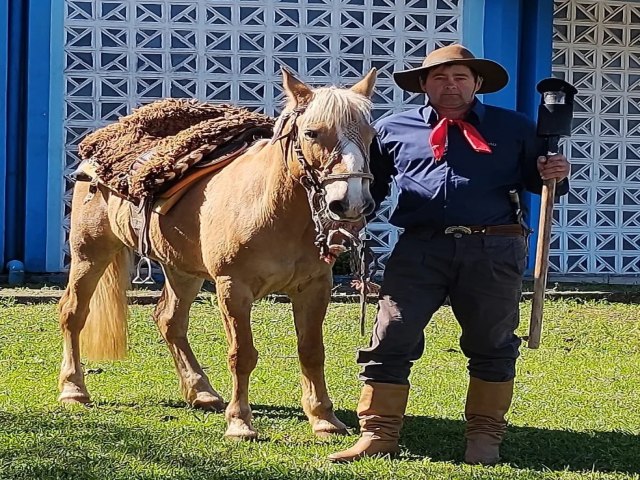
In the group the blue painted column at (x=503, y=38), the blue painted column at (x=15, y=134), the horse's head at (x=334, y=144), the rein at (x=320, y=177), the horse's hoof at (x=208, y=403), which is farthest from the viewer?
the blue painted column at (x=503, y=38)

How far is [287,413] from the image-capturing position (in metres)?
5.99

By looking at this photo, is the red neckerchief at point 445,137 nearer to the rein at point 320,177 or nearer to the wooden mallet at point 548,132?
the wooden mallet at point 548,132

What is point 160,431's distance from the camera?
5363 millimetres

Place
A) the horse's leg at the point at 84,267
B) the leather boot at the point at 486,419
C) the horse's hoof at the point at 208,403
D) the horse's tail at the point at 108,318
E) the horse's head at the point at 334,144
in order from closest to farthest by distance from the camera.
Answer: the horse's head at the point at 334,144, the leather boot at the point at 486,419, the horse's hoof at the point at 208,403, the horse's leg at the point at 84,267, the horse's tail at the point at 108,318

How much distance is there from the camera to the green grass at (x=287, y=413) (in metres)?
4.68

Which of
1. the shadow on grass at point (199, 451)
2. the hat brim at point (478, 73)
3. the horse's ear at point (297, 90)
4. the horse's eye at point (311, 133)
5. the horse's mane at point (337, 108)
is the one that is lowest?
the shadow on grass at point (199, 451)

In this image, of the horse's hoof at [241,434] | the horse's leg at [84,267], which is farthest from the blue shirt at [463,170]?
the horse's leg at [84,267]

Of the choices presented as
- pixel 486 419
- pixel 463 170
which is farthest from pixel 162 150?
pixel 486 419

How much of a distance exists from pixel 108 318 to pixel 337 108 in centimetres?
273

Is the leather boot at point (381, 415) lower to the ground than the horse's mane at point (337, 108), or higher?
lower

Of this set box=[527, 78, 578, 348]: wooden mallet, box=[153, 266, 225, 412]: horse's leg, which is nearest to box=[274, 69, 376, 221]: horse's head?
box=[527, 78, 578, 348]: wooden mallet

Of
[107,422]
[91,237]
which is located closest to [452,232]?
[107,422]

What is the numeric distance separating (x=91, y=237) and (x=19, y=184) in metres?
5.33

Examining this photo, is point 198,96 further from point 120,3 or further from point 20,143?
point 20,143
